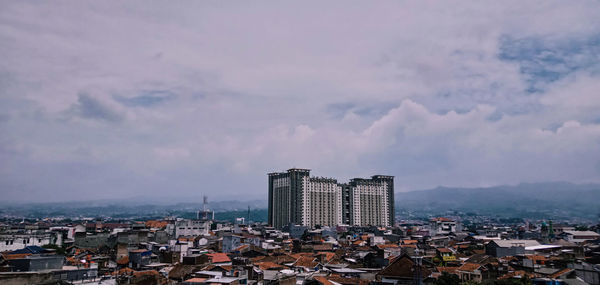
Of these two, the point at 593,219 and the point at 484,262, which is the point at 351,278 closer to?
the point at 484,262

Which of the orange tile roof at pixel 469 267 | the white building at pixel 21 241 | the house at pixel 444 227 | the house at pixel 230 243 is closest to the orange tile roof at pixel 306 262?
the orange tile roof at pixel 469 267

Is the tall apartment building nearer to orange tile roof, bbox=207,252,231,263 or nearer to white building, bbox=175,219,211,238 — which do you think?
white building, bbox=175,219,211,238

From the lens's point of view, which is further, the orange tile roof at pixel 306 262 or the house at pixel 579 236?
the house at pixel 579 236

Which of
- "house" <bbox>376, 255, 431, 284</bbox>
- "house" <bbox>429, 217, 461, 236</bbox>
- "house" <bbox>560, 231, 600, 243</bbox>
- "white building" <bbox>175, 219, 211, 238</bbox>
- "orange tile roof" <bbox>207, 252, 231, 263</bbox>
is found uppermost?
"house" <bbox>376, 255, 431, 284</bbox>

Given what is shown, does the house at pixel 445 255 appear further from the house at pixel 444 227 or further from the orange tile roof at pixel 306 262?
the house at pixel 444 227

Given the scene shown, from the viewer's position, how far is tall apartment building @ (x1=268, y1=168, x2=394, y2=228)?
114875mm

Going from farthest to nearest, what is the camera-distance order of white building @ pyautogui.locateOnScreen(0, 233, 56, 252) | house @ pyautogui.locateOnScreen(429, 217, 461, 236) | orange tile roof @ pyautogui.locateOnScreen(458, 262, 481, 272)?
1. house @ pyautogui.locateOnScreen(429, 217, 461, 236)
2. white building @ pyautogui.locateOnScreen(0, 233, 56, 252)
3. orange tile roof @ pyautogui.locateOnScreen(458, 262, 481, 272)

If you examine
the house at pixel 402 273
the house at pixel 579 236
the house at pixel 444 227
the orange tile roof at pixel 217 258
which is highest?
the house at pixel 402 273

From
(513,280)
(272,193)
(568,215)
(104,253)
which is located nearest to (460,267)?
(513,280)

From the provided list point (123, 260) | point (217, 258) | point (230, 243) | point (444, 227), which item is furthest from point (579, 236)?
point (123, 260)

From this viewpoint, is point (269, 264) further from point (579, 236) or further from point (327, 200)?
point (327, 200)

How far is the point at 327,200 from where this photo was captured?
118 metres

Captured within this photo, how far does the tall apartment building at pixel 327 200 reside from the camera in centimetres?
11488

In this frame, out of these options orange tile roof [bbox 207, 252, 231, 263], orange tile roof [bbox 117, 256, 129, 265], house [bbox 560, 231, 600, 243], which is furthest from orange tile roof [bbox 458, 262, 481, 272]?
house [bbox 560, 231, 600, 243]
